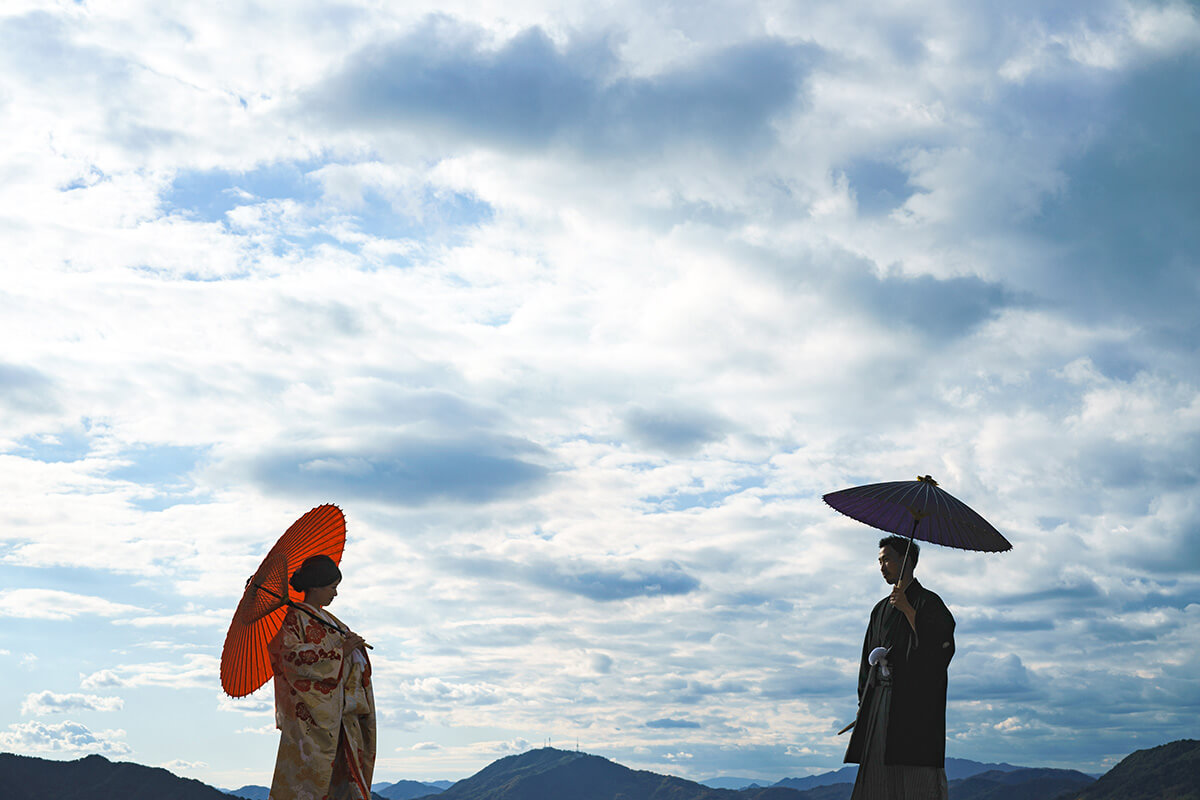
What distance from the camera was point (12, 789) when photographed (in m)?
119

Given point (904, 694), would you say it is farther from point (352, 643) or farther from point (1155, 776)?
point (1155, 776)

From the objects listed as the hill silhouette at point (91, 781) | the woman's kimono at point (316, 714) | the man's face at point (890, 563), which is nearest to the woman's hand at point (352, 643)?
the woman's kimono at point (316, 714)

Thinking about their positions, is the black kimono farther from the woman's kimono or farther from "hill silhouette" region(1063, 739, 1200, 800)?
"hill silhouette" region(1063, 739, 1200, 800)

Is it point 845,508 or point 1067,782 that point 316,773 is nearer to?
point 845,508

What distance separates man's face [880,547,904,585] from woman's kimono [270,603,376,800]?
5246 millimetres

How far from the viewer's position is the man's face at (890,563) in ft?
32.0

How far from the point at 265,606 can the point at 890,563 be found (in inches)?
233

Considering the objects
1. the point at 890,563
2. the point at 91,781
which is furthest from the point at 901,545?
the point at 91,781

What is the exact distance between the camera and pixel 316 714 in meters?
9.77

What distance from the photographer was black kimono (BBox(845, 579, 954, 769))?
9.37 m

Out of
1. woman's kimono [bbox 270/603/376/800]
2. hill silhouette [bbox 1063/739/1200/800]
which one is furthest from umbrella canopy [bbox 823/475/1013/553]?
hill silhouette [bbox 1063/739/1200/800]

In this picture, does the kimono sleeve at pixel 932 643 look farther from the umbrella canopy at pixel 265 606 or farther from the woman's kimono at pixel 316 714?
the umbrella canopy at pixel 265 606

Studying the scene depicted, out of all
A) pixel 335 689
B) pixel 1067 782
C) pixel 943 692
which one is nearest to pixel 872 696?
pixel 943 692

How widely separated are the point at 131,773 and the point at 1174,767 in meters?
129
